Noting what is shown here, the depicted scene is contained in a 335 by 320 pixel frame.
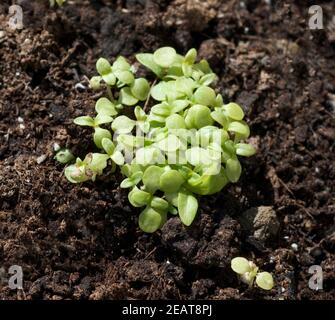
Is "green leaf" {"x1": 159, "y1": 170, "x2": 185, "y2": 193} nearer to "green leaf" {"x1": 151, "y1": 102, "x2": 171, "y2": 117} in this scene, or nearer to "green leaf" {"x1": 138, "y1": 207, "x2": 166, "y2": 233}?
"green leaf" {"x1": 138, "y1": 207, "x2": 166, "y2": 233}

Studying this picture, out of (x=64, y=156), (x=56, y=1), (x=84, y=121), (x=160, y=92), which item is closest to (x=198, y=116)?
(x=160, y=92)

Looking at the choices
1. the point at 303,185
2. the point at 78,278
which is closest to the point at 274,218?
the point at 303,185

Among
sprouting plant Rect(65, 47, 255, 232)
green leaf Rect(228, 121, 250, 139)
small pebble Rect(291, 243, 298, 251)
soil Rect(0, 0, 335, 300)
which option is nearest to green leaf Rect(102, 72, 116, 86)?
sprouting plant Rect(65, 47, 255, 232)

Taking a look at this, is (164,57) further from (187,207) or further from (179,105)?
(187,207)

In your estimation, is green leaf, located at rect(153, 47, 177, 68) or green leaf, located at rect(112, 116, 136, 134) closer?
green leaf, located at rect(112, 116, 136, 134)

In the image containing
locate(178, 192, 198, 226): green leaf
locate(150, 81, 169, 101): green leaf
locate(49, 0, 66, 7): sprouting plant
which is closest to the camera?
locate(178, 192, 198, 226): green leaf

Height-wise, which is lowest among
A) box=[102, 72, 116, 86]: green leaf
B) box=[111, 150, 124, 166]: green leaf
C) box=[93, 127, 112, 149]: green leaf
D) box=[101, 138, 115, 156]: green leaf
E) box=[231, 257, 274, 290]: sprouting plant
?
box=[231, 257, 274, 290]: sprouting plant

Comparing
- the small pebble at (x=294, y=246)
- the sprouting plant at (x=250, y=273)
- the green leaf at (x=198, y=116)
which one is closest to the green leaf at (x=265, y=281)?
the sprouting plant at (x=250, y=273)

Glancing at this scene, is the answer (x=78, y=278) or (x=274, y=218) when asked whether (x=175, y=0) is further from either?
(x=78, y=278)

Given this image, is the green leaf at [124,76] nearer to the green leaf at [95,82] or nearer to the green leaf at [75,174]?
the green leaf at [95,82]
